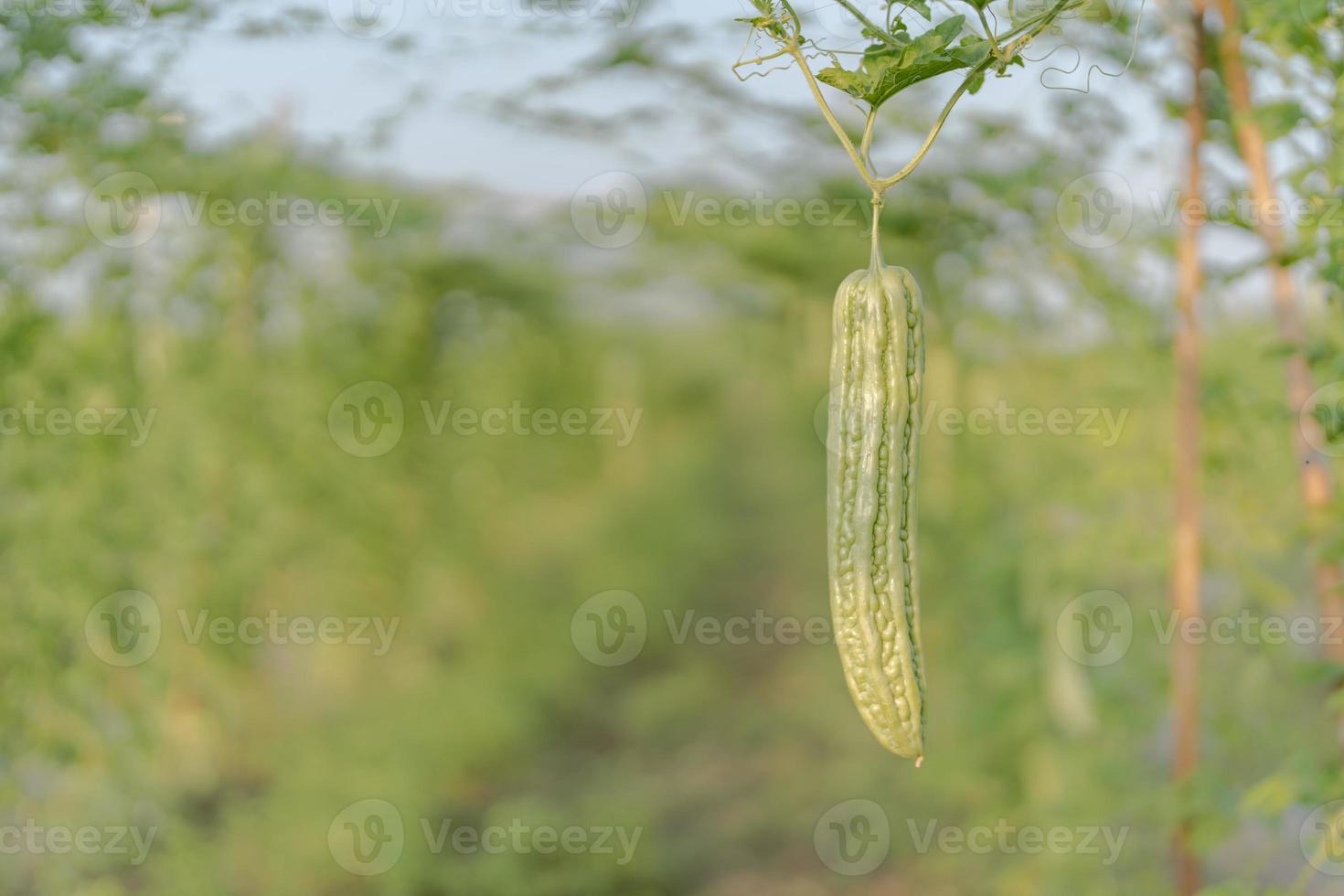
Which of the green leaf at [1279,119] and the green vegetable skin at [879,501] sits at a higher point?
the green leaf at [1279,119]

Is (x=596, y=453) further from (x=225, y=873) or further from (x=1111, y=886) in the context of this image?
(x=1111, y=886)

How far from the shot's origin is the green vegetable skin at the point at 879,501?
1.26m

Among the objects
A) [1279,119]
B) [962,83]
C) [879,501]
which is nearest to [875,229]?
[962,83]

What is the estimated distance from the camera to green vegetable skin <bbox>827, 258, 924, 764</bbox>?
49.8 inches

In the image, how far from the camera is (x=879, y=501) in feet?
4.14

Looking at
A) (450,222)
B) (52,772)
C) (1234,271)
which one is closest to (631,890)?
(52,772)

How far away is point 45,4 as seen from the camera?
2438 millimetres

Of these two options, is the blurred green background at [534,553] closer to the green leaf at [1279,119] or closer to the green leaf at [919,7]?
the green leaf at [1279,119]

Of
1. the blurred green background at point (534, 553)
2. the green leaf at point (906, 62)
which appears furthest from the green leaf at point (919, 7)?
the blurred green background at point (534, 553)

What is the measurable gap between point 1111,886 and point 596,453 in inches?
278

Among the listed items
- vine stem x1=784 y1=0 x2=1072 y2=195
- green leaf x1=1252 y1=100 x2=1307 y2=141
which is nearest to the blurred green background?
green leaf x1=1252 y1=100 x2=1307 y2=141

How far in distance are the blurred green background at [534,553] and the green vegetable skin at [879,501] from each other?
822 mm

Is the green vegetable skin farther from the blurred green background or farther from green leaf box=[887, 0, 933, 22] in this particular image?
the blurred green background

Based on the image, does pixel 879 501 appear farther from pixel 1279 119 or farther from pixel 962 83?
pixel 1279 119
